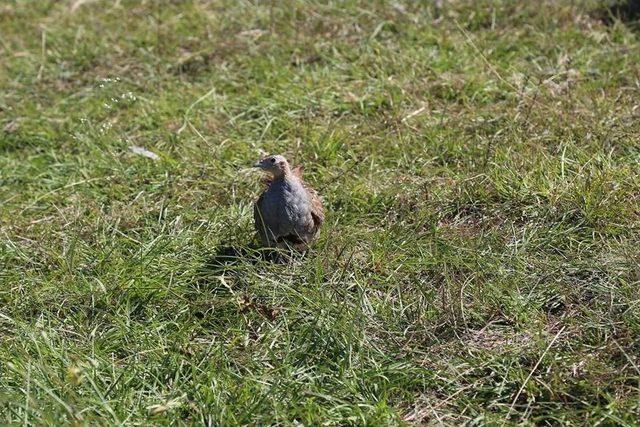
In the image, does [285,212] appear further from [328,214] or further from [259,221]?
[328,214]

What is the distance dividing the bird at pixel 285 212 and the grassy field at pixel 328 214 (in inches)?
3.8

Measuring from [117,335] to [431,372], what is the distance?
122 cm

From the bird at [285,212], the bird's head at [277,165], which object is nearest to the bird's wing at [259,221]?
the bird at [285,212]

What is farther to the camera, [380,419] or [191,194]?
[191,194]

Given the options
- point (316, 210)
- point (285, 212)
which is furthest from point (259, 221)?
point (316, 210)

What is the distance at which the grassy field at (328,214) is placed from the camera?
3.59m

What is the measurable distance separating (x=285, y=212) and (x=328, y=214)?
0.41 meters

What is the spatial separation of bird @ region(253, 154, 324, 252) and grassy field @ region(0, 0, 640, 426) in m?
0.10

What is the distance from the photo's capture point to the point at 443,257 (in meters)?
4.25

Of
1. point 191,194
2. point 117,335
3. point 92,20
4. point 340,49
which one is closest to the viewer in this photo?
point 117,335

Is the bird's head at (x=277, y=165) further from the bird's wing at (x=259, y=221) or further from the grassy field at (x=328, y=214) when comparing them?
the grassy field at (x=328, y=214)

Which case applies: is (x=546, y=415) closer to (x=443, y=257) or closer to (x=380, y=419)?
(x=380, y=419)

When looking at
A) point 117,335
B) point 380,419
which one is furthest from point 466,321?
point 117,335

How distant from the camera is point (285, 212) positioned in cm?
439
